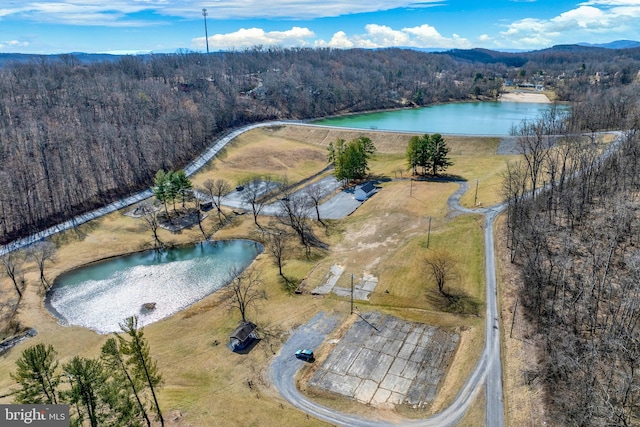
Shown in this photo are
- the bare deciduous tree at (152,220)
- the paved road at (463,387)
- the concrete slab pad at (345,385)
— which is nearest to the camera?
the paved road at (463,387)

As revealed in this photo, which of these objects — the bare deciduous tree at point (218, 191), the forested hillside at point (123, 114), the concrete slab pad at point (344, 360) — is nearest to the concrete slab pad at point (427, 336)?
the concrete slab pad at point (344, 360)

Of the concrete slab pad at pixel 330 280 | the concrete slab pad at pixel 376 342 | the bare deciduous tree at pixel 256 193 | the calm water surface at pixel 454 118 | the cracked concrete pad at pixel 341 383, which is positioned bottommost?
the cracked concrete pad at pixel 341 383

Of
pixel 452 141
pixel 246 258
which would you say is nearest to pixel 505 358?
pixel 246 258

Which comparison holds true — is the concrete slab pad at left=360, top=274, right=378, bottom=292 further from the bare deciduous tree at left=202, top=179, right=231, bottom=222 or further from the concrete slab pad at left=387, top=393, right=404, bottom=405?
the bare deciduous tree at left=202, top=179, right=231, bottom=222

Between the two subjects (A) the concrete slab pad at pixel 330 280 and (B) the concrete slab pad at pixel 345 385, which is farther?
(A) the concrete slab pad at pixel 330 280

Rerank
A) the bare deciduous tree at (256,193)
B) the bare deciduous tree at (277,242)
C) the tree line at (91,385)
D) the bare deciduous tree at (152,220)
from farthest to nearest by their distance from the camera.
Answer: the bare deciduous tree at (256,193)
the bare deciduous tree at (152,220)
the bare deciduous tree at (277,242)
the tree line at (91,385)

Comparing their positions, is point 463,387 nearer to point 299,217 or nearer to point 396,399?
point 396,399

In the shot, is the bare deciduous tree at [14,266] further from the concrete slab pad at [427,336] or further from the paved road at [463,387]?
the concrete slab pad at [427,336]
